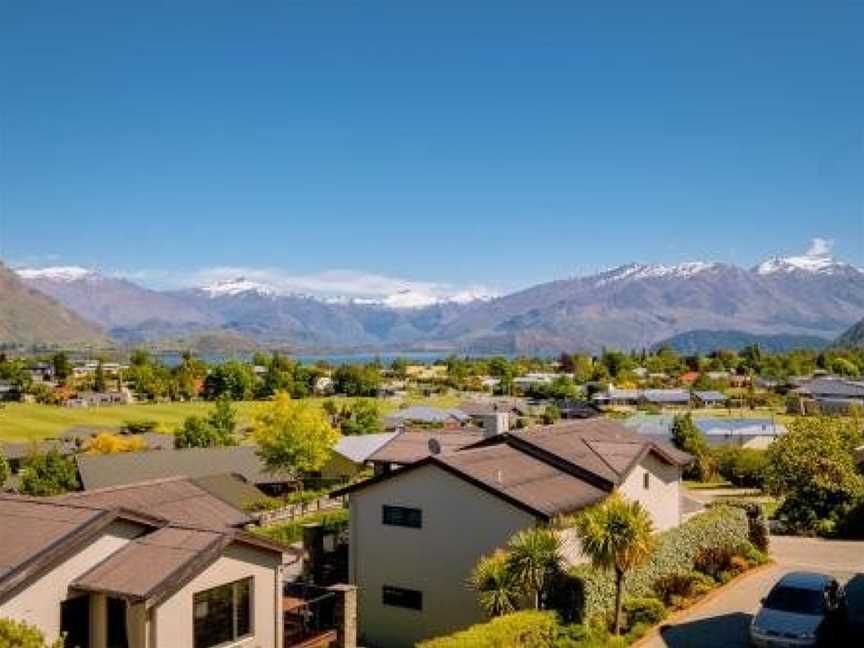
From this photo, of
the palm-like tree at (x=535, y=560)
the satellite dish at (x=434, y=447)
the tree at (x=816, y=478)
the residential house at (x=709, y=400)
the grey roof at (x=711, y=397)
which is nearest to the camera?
the palm-like tree at (x=535, y=560)

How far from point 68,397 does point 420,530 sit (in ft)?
546

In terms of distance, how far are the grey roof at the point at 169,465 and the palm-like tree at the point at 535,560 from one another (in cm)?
4853

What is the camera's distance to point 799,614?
997 inches

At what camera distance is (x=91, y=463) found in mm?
74062

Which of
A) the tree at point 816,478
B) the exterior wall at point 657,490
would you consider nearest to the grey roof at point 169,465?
the exterior wall at point 657,490

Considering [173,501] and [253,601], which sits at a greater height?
[173,501]

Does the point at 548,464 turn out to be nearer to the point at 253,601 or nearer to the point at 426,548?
the point at 426,548

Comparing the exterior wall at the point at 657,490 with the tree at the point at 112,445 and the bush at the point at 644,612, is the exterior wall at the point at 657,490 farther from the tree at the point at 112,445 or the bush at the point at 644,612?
the tree at the point at 112,445

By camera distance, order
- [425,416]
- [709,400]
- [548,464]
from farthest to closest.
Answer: [709,400] → [425,416] → [548,464]

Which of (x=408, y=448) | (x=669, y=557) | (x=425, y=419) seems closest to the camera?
(x=669, y=557)

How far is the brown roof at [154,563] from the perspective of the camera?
20172 millimetres

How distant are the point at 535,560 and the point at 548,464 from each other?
852cm

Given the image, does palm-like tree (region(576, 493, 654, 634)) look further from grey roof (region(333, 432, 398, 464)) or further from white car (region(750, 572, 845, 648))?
grey roof (region(333, 432, 398, 464))

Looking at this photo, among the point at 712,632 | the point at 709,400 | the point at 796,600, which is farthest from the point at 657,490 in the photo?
the point at 709,400
